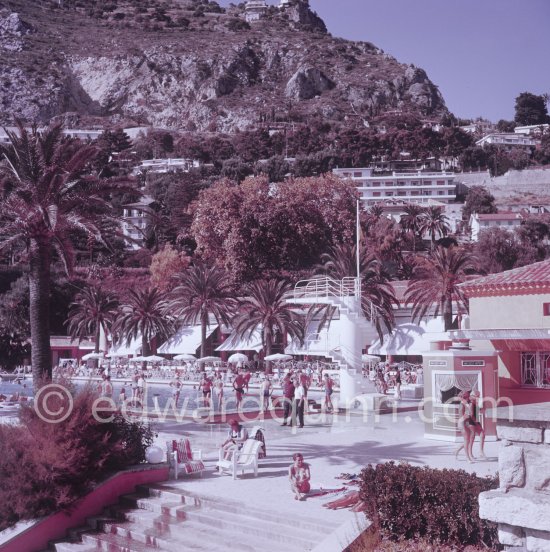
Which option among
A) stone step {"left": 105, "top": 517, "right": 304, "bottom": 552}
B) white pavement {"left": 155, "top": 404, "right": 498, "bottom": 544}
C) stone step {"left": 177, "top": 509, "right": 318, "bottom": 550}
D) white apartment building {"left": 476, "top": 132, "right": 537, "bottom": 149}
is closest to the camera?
stone step {"left": 177, "top": 509, "right": 318, "bottom": 550}

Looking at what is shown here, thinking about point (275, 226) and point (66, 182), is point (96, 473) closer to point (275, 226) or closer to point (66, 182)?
point (66, 182)

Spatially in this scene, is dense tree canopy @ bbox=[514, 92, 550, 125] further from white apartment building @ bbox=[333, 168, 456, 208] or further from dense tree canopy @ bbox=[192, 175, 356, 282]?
dense tree canopy @ bbox=[192, 175, 356, 282]

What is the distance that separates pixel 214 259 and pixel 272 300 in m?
15.4

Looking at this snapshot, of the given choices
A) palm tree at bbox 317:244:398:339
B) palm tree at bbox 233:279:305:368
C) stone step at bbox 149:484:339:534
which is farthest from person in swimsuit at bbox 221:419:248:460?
palm tree at bbox 233:279:305:368

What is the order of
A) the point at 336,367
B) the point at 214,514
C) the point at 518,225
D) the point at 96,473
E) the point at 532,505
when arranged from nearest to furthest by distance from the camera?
the point at 532,505, the point at 214,514, the point at 96,473, the point at 336,367, the point at 518,225

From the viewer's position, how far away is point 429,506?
8078 millimetres

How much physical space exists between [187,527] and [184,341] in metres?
40.1

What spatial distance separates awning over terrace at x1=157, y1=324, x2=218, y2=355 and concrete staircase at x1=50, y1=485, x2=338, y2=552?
123 feet

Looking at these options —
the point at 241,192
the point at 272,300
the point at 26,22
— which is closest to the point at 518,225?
the point at 241,192

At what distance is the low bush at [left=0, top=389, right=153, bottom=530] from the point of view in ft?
35.6

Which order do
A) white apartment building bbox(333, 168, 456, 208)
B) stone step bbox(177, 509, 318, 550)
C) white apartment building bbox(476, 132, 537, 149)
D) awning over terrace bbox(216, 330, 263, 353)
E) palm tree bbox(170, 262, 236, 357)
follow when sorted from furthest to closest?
1. white apartment building bbox(476, 132, 537, 149)
2. white apartment building bbox(333, 168, 456, 208)
3. awning over terrace bbox(216, 330, 263, 353)
4. palm tree bbox(170, 262, 236, 357)
5. stone step bbox(177, 509, 318, 550)

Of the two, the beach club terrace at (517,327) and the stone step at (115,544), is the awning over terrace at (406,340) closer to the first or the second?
the beach club terrace at (517,327)

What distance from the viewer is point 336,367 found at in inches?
1633

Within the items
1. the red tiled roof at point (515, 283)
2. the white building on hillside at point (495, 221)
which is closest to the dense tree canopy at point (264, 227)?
the red tiled roof at point (515, 283)
